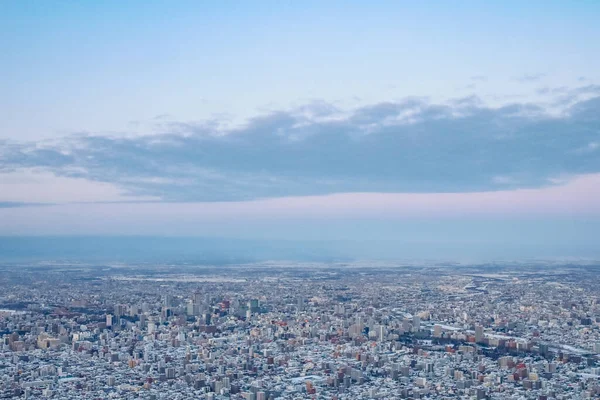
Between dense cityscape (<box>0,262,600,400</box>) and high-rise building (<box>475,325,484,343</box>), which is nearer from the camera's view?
dense cityscape (<box>0,262,600,400</box>)

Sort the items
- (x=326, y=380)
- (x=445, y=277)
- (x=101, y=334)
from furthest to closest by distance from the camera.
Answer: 1. (x=445, y=277)
2. (x=101, y=334)
3. (x=326, y=380)

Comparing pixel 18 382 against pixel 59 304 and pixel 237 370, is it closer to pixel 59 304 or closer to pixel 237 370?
pixel 237 370

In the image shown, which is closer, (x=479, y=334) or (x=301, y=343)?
(x=301, y=343)

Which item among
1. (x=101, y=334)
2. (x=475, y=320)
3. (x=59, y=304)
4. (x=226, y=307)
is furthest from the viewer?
(x=59, y=304)

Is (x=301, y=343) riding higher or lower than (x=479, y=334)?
lower

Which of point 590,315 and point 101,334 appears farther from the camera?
point 590,315

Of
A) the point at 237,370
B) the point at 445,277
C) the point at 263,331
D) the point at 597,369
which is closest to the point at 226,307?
the point at 263,331

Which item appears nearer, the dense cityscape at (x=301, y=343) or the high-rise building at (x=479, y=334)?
the dense cityscape at (x=301, y=343)
